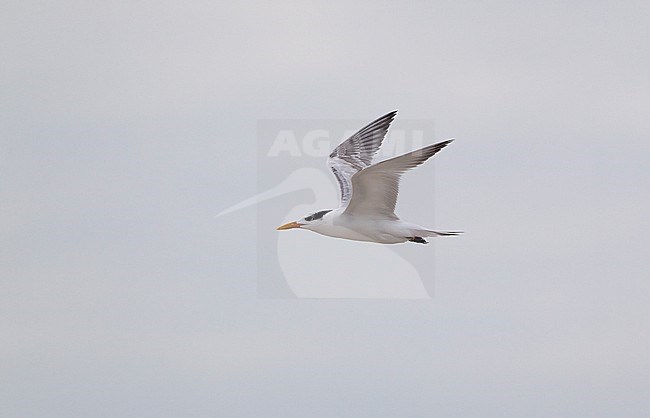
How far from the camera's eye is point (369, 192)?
15.4 m

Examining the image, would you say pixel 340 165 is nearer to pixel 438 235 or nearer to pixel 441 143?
pixel 438 235

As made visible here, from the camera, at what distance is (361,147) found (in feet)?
62.6

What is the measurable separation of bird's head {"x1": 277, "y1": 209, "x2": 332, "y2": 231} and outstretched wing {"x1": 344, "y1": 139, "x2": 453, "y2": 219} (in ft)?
2.42

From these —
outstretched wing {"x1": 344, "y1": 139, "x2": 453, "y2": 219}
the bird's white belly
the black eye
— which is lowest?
the bird's white belly

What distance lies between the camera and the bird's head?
16.6 metres

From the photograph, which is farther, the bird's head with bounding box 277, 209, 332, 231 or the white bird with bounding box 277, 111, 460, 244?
the bird's head with bounding box 277, 209, 332, 231

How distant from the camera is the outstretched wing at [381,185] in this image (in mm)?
14039

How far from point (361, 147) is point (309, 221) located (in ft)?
9.08

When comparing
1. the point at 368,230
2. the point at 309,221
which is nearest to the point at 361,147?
the point at 309,221

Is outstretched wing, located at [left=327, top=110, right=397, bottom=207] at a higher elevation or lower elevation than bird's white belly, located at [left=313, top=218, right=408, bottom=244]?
higher

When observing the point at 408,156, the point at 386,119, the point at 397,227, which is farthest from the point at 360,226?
the point at 386,119

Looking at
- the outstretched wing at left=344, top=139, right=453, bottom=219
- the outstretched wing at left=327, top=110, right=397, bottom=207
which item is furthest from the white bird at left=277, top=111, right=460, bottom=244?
the outstretched wing at left=327, top=110, right=397, bottom=207

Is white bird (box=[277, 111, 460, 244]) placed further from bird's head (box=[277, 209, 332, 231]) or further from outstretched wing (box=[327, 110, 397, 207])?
outstretched wing (box=[327, 110, 397, 207])

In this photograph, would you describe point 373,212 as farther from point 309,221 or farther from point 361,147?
point 361,147
